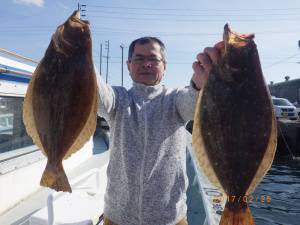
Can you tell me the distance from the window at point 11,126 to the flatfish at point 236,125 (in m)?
3.85

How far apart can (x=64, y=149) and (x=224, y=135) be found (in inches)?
39.5

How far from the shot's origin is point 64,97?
2.19m

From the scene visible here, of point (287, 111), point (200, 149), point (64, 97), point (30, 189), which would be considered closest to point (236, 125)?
point (200, 149)

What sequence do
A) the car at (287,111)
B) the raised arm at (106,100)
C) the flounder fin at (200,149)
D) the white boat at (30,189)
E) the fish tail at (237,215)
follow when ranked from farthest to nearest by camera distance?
the car at (287,111)
the white boat at (30,189)
the raised arm at (106,100)
the flounder fin at (200,149)
the fish tail at (237,215)

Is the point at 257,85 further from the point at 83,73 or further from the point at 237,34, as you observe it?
the point at 83,73

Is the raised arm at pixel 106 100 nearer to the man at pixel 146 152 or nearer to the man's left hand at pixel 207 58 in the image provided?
the man at pixel 146 152

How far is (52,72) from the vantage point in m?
2.19

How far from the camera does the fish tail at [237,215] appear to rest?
210cm

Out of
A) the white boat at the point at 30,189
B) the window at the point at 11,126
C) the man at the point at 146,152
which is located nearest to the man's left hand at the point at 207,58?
the man at the point at 146,152

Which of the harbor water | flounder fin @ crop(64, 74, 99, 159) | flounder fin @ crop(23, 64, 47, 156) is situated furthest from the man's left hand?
the harbor water

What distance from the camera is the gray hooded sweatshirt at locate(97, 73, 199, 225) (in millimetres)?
2865

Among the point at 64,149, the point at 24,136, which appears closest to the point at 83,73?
the point at 64,149

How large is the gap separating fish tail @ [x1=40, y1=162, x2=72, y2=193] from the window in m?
3.23

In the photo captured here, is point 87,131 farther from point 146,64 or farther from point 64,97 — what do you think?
point 146,64
